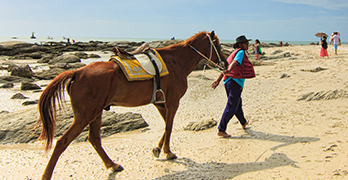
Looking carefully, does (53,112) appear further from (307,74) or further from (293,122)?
(307,74)

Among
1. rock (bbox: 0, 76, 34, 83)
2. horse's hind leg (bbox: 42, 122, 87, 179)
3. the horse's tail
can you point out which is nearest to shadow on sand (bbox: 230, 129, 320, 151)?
horse's hind leg (bbox: 42, 122, 87, 179)

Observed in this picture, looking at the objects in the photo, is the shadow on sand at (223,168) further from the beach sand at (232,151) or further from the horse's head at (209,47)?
the horse's head at (209,47)

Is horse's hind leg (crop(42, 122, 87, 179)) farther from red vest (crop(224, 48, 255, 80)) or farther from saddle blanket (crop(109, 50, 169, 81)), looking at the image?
red vest (crop(224, 48, 255, 80))

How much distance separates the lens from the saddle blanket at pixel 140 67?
13.3 feet

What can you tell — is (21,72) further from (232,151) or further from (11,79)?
(232,151)

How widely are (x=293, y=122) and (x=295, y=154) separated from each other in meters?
1.81

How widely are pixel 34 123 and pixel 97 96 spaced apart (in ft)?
10.3

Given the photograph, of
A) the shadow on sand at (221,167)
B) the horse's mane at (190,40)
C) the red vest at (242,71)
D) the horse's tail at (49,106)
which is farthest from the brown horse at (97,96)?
the red vest at (242,71)

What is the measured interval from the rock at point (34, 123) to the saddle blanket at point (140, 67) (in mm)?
2413

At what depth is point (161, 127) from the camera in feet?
22.5

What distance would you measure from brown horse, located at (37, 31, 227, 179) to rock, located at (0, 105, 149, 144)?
1826 millimetres

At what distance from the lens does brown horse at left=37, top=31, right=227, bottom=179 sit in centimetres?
366

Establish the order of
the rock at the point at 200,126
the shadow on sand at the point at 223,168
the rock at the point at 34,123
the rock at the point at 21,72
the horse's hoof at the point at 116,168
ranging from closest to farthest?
1. the shadow on sand at the point at 223,168
2. the horse's hoof at the point at 116,168
3. the rock at the point at 34,123
4. the rock at the point at 200,126
5. the rock at the point at 21,72

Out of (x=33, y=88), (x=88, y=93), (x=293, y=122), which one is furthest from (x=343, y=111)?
(x=33, y=88)
